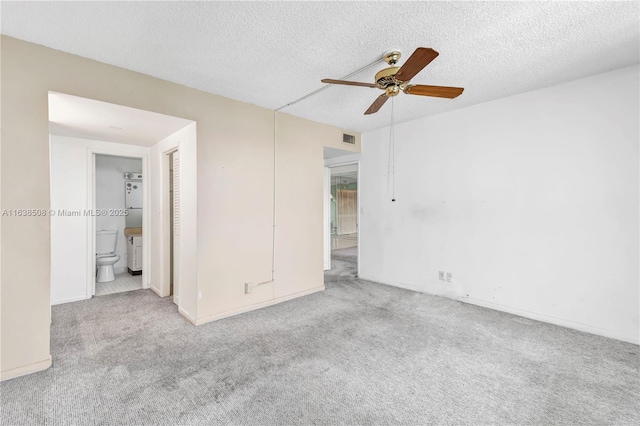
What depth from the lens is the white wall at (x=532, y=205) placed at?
2734 mm

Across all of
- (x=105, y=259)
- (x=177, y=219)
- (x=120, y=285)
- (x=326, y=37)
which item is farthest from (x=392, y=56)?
(x=105, y=259)

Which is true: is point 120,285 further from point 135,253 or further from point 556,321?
point 556,321

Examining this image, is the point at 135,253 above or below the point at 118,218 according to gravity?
below

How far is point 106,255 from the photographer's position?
4.87 metres

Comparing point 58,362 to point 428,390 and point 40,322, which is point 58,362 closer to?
point 40,322

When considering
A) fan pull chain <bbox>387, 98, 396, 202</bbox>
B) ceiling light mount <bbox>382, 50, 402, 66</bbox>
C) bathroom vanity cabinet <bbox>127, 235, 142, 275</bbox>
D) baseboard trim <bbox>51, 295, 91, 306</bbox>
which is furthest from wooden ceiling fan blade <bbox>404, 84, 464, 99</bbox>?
bathroom vanity cabinet <bbox>127, 235, 142, 275</bbox>

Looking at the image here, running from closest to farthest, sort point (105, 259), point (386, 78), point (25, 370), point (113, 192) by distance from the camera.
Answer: point (25, 370), point (386, 78), point (105, 259), point (113, 192)

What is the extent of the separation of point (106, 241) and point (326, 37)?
17.0ft

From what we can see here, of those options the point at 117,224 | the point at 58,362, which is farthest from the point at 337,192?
the point at 58,362

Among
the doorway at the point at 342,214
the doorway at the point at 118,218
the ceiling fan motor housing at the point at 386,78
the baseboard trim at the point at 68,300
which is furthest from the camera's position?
the doorway at the point at 342,214

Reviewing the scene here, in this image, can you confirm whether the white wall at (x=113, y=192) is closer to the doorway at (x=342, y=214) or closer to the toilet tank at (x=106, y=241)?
the toilet tank at (x=106, y=241)

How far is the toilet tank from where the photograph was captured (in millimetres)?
4988

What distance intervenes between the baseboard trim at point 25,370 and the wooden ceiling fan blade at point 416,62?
3479 millimetres

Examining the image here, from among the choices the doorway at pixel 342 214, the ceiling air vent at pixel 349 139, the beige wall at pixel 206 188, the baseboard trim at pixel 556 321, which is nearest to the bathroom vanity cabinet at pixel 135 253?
the beige wall at pixel 206 188
